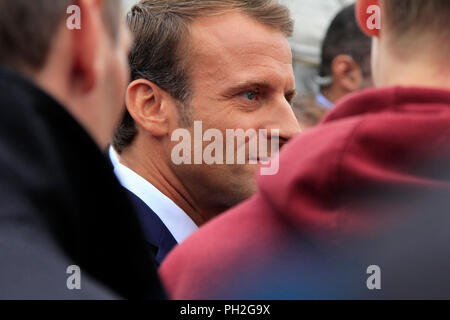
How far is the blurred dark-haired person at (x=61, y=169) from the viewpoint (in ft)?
4.22

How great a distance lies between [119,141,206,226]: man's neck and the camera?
3278 mm

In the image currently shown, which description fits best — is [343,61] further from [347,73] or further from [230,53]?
[230,53]

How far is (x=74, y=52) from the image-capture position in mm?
1423

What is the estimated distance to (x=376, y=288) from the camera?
1616 mm

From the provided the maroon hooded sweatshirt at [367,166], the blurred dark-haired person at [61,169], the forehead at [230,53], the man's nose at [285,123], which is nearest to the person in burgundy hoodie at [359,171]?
the maroon hooded sweatshirt at [367,166]

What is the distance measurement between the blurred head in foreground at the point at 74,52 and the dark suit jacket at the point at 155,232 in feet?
4.69

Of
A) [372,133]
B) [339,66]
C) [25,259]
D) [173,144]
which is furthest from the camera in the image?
[339,66]

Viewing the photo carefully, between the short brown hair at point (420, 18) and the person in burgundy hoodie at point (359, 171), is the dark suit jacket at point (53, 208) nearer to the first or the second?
the person in burgundy hoodie at point (359, 171)

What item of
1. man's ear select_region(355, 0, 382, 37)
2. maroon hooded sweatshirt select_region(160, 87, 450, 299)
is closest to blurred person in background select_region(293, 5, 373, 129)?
man's ear select_region(355, 0, 382, 37)

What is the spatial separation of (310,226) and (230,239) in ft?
0.69

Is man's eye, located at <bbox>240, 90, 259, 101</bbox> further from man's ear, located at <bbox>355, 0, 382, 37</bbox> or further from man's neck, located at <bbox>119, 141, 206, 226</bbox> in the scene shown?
man's ear, located at <bbox>355, 0, 382, 37</bbox>

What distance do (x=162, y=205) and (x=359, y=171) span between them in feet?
5.46
